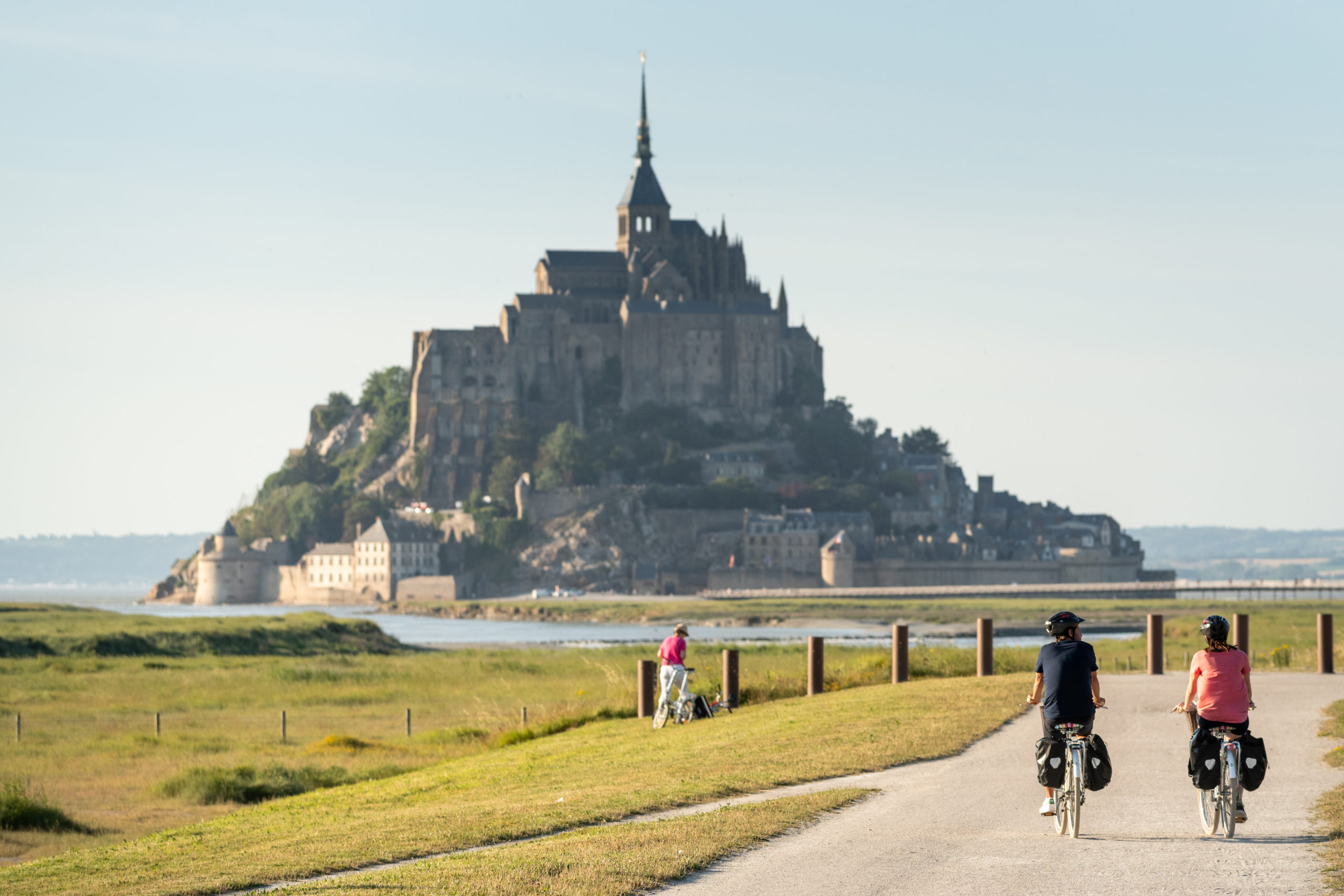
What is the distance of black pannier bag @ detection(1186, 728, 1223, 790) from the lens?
12586mm

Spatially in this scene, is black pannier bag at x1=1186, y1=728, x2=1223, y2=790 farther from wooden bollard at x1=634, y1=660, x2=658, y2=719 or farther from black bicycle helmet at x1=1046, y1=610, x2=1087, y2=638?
wooden bollard at x1=634, y1=660, x2=658, y2=719

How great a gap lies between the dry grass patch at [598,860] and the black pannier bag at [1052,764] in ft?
7.35

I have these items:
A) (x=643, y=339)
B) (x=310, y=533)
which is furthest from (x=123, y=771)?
(x=310, y=533)

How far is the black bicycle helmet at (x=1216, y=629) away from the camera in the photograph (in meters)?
12.5

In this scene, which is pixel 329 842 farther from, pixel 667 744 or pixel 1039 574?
pixel 1039 574

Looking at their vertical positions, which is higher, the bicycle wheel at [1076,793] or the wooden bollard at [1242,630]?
the wooden bollard at [1242,630]

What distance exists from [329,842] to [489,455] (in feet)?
456

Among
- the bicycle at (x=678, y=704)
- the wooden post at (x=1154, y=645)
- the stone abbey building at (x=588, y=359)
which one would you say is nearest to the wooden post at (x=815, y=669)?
the bicycle at (x=678, y=704)

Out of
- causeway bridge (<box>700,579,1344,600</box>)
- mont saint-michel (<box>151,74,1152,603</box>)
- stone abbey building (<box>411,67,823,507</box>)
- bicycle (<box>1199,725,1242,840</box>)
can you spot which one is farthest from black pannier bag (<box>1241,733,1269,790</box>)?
stone abbey building (<box>411,67,823,507</box>)

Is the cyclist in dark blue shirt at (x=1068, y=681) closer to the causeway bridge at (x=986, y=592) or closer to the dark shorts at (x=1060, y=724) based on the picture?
the dark shorts at (x=1060, y=724)

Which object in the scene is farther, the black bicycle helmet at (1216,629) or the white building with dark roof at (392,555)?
the white building with dark roof at (392,555)

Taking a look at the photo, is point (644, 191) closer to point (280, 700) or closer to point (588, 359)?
point (588, 359)

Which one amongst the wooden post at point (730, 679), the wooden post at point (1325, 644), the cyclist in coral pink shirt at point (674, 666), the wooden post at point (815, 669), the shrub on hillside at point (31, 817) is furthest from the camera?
the wooden post at point (1325, 644)

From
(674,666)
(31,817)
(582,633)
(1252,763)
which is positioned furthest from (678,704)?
(582,633)
